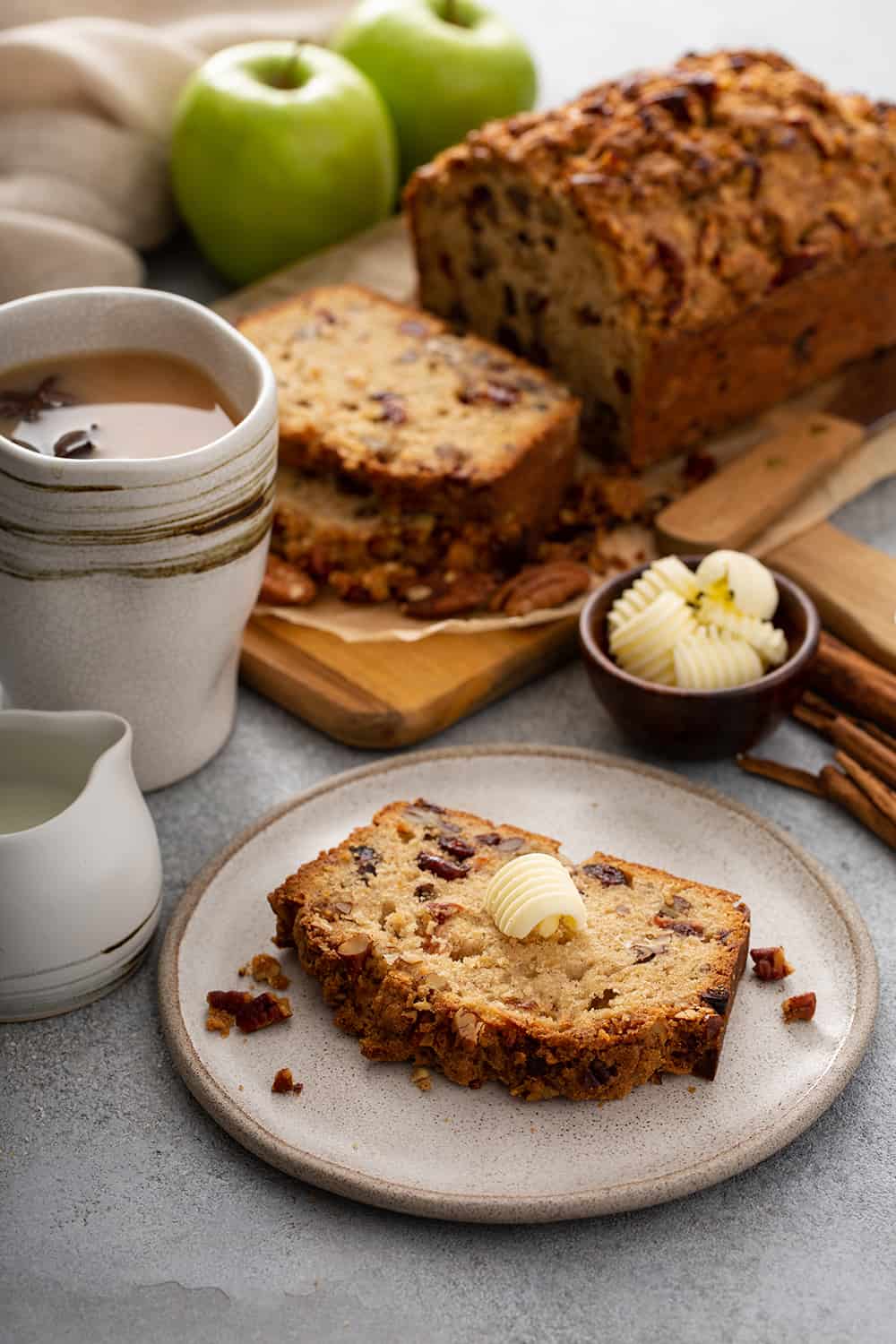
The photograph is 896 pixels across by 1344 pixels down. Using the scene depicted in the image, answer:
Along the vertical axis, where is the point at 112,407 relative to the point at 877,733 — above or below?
above

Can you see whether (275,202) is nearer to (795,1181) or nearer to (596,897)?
(596,897)

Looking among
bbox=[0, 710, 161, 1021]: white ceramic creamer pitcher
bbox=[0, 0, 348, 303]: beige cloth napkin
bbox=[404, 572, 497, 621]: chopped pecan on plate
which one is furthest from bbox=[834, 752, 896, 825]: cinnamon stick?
bbox=[0, 0, 348, 303]: beige cloth napkin

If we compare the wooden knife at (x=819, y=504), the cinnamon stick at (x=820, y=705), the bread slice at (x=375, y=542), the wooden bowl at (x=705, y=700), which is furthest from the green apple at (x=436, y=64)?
the cinnamon stick at (x=820, y=705)

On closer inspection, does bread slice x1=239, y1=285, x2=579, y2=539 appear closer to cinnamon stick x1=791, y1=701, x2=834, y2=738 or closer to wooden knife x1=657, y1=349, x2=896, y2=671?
wooden knife x1=657, y1=349, x2=896, y2=671

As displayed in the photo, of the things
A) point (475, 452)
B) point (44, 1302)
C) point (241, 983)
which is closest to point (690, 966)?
point (241, 983)

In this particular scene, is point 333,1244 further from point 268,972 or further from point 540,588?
point 540,588

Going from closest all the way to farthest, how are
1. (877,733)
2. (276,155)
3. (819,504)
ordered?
(877,733), (819,504), (276,155)

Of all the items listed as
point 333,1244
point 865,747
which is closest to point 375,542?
point 865,747
